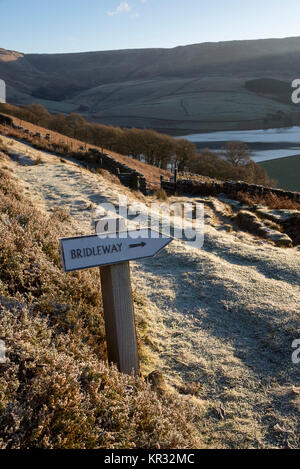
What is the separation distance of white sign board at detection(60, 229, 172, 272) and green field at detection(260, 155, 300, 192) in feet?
140

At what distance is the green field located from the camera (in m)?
45.4

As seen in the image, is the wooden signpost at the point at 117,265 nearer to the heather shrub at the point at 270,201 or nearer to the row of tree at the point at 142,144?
the heather shrub at the point at 270,201

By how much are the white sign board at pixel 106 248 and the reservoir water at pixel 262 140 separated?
85.1 m

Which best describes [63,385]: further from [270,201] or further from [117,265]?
[270,201]

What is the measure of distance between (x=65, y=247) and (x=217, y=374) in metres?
2.63

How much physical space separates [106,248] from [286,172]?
54017 mm

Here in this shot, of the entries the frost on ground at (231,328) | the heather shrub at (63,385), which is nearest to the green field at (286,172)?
the frost on ground at (231,328)

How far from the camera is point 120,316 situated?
11.2 feet

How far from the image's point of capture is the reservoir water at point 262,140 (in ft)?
299

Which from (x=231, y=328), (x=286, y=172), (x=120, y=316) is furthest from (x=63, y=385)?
(x=286, y=172)

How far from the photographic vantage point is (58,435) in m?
2.45

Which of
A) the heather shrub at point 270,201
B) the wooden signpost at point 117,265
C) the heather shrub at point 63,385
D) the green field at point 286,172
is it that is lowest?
the green field at point 286,172
